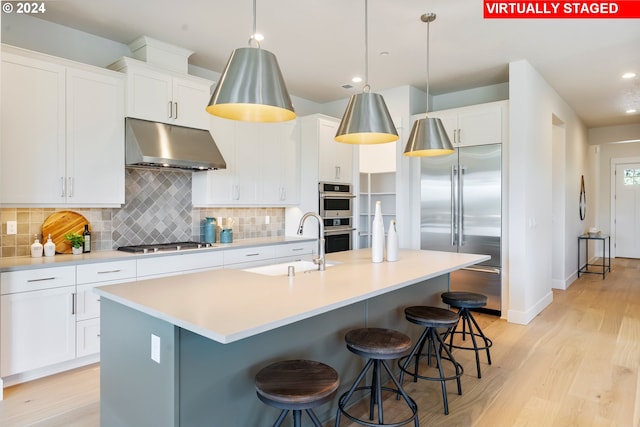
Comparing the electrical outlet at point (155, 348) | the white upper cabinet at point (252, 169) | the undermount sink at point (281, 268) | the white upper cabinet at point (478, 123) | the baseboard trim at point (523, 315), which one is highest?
the white upper cabinet at point (478, 123)

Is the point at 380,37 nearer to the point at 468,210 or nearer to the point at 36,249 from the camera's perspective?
the point at 468,210

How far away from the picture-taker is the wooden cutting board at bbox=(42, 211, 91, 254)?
10.9ft

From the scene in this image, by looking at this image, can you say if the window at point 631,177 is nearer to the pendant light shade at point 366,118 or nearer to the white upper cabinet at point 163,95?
the pendant light shade at point 366,118

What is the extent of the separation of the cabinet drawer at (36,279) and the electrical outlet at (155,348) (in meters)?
1.70

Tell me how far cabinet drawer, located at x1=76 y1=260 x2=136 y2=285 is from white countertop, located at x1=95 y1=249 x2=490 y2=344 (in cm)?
122

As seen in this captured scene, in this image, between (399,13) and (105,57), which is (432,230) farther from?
(105,57)

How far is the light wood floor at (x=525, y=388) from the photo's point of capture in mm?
2414

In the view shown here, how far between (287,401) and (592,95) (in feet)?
20.7

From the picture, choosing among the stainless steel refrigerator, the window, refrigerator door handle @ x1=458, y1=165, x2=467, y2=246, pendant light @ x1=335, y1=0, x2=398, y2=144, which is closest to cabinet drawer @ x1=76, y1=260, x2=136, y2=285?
pendant light @ x1=335, y1=0, x2=398, y2=144

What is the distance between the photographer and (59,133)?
3168 mm

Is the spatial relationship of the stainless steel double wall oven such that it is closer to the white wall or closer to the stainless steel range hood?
the stainless steel range hood

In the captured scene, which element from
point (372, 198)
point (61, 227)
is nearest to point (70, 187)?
point (61, 227)

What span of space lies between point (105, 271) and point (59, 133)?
1.17 meters

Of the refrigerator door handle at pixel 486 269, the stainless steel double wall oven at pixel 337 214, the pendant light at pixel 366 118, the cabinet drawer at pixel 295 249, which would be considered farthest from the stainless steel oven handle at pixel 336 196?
the pendant light at pixel 366 118
